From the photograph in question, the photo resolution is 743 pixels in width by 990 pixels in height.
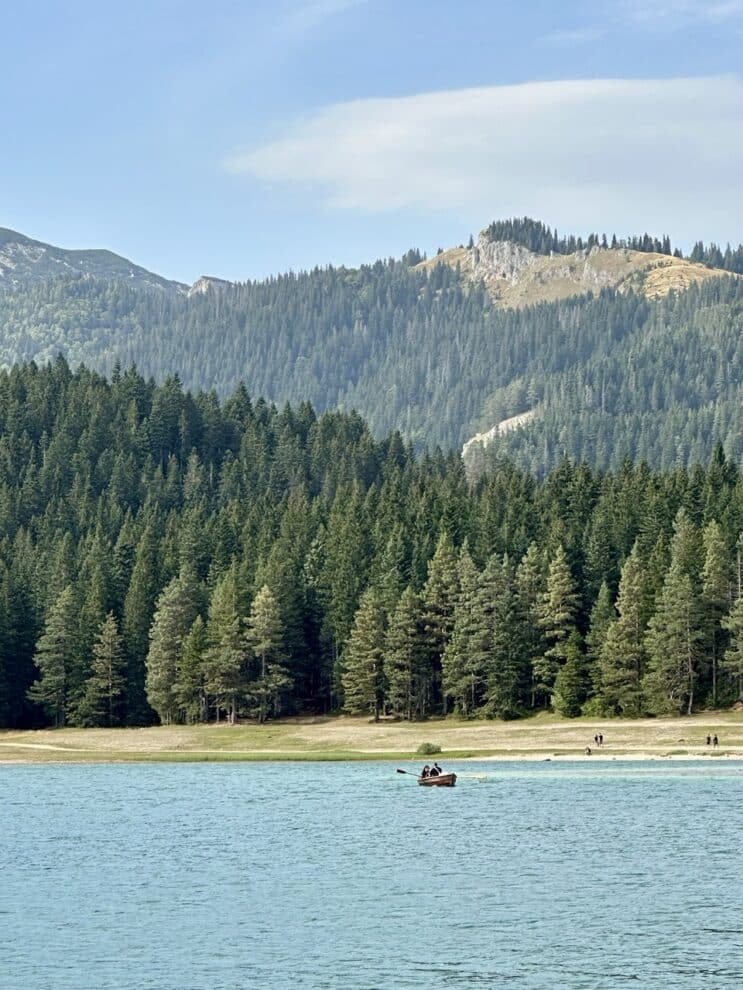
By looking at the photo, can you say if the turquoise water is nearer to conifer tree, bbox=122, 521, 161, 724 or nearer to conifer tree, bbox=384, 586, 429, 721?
conifer tree, bbox=384, 586, 429, 721

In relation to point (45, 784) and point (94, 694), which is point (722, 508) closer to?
point (94, 694)

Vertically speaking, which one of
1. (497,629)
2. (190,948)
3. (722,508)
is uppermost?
(722,508)

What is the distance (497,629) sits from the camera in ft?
519

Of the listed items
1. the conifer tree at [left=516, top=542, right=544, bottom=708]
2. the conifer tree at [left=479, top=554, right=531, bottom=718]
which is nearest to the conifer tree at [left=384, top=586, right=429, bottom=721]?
the conifer tree at [left=479, top=554, right=531, bottom=718]

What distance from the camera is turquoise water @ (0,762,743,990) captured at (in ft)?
167

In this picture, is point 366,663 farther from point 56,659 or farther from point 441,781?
point 441,781

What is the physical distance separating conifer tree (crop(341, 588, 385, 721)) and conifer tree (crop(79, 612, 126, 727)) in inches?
961

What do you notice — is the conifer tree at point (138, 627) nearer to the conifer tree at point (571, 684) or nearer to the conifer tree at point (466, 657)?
the conifer tree at point (466, 657)

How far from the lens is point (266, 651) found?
558 feet

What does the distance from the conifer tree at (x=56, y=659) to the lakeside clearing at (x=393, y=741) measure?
1117 centimetres

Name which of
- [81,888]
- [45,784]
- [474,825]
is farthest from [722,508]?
[81,888]

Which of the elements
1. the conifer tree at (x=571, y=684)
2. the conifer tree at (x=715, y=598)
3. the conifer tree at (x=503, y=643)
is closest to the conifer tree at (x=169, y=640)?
the conifer tree at (x=503, y=643)

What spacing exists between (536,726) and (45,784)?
43.9 m

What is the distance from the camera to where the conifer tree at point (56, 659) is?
17638 centimetres
